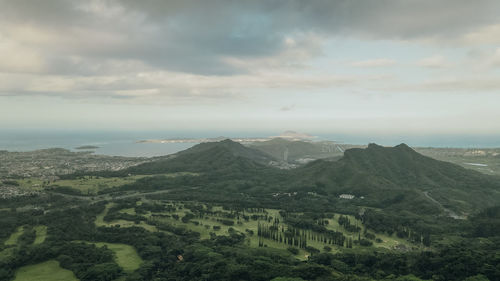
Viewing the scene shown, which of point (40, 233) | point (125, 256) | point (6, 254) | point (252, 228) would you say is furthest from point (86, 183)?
point (252, 228)

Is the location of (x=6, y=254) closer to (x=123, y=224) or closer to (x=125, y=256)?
(x=125, y=256)

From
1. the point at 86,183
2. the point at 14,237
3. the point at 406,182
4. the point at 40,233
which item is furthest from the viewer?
the point at 406,182

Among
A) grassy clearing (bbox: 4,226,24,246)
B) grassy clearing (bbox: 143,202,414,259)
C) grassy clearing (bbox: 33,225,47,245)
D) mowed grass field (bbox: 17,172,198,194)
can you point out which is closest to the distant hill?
grassy clearing (bbox: 143,202,414,259)

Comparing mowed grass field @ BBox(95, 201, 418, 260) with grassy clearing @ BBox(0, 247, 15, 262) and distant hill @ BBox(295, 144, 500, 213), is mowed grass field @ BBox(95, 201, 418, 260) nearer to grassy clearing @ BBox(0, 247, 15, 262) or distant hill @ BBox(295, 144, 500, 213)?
grassy clearing @ BBox(0, 247, 15, 262)

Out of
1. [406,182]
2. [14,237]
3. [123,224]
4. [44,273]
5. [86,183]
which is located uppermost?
[406,182]

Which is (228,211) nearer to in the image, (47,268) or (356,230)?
(356,230)

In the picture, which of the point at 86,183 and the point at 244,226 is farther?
the point at 86,183
